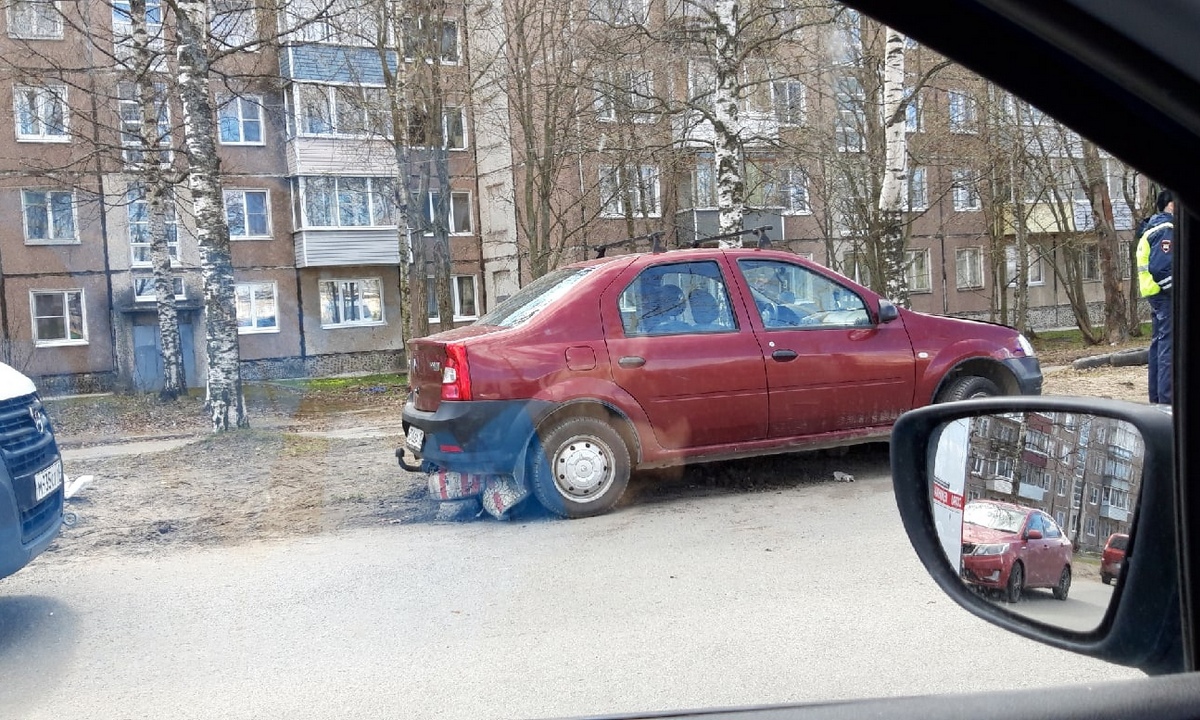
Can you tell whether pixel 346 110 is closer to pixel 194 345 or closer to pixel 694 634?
pixel 194 345

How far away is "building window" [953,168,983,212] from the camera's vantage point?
232 centimetres

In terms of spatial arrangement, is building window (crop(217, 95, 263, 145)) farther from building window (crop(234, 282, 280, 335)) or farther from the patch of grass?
building window (crop(234, 282, 280, 335))

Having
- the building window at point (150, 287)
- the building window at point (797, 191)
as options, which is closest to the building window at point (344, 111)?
the building window at point (150, 287)

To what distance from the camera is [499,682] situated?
11.2 feet

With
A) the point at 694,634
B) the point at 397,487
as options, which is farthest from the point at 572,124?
the point at 694,634

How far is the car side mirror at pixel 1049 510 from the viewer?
1.15 m

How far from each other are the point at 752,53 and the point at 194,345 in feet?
27.7

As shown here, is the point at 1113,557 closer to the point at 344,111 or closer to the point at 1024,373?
the point at 1024,373

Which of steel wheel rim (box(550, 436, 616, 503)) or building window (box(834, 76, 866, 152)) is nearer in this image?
building window (box(834, 76, 866, 152))

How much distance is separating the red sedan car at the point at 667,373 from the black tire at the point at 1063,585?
4.91m

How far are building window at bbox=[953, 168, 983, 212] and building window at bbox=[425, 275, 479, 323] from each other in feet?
74.1

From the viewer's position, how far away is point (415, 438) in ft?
21.1

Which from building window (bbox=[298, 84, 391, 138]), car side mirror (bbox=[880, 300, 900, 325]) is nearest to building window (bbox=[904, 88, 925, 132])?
car side mirror (bbox=[880, 300, 900, 325])

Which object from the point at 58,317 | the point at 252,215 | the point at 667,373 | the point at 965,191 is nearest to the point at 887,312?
the point at 667,373
